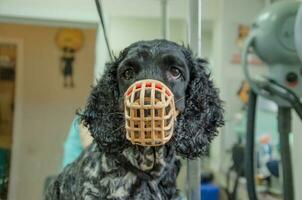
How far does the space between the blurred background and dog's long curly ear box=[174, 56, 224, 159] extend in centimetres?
41

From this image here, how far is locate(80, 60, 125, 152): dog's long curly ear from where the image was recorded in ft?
2.30

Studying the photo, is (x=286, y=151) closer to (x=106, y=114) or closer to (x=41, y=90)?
(x=106, y=114)

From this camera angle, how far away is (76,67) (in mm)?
2338

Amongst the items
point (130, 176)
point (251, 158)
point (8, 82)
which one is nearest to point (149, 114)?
point (130, 176)

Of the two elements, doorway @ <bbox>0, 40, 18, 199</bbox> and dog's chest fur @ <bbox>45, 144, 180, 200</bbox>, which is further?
doorway @ <bbox>0, 40, 18, 199</bbox>

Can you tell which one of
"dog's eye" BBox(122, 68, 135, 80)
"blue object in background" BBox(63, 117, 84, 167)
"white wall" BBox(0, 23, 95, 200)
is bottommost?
"blue object in background" BBox(63, 117, 84, 167)

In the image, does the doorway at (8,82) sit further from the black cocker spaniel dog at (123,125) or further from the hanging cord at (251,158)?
the black cocker spaniel dog at (123,125)

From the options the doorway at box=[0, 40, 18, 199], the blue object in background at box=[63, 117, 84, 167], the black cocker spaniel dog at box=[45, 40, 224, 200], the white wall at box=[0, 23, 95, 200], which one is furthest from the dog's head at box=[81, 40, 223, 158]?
the doorway at box=[0, 40, 18, 199]

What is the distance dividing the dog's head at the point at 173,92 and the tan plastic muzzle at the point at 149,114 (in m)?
0.07

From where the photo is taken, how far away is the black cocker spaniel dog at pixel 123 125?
2.20 feet

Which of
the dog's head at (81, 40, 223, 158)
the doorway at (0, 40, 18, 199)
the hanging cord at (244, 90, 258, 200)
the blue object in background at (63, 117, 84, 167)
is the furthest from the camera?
the doorway at (0, 40, 18, 199)

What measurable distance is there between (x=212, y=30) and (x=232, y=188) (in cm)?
85

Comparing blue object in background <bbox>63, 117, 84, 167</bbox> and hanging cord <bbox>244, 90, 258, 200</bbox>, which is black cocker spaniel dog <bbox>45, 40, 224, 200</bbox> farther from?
hanging cord <bbox>244, 90, 258, 200</bbox>

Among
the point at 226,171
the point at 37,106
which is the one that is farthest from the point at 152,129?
Result: the point at 37,106
